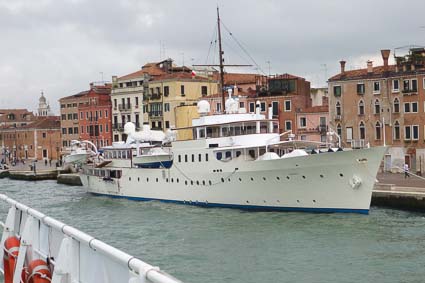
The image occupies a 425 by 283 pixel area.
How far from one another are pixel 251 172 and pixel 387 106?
1630 cm

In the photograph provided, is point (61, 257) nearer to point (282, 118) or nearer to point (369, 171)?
point (369, 171)

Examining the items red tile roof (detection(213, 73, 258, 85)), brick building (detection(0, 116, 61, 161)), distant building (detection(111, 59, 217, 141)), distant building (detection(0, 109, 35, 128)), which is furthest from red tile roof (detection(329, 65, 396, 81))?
distant building (detection(0, 109, 35, 128))

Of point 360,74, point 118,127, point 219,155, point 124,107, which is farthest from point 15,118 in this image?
point 219,155

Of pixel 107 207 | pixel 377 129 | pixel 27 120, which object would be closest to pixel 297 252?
pixel 107 207

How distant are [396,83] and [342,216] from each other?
58.4 ft

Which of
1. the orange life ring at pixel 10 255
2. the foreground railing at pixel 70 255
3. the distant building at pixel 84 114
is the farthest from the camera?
the distant building at pixel 84 114

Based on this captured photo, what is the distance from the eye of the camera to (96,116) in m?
68.1

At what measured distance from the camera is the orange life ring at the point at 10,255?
748 cm

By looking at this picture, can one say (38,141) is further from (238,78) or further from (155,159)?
(155,159)

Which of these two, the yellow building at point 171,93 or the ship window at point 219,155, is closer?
the ship window at point 219,155

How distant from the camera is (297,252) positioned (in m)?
18.0

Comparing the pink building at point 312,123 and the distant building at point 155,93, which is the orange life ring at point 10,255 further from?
the distant building at point 155,93

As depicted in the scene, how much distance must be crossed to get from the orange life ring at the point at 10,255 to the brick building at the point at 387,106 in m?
33.4

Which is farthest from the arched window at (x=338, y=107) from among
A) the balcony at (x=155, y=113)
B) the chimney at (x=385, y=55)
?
the balcony at (x=155, y=113)
